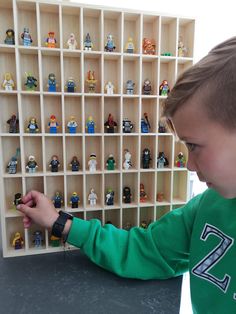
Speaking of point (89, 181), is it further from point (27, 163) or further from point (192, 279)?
point (192, 279)

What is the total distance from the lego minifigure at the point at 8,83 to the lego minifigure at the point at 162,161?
56 centimetres

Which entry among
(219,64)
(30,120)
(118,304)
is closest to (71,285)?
(118,304)

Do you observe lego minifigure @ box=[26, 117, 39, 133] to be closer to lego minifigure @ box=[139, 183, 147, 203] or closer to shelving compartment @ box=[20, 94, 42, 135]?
shelving compartment @ box=[20, 94, 42, 135]

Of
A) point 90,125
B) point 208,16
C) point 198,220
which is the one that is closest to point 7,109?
point 90,125

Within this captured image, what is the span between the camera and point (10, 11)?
84cm

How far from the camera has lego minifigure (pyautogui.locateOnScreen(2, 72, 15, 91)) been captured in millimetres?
817

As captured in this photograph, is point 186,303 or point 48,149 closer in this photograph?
point 186,303

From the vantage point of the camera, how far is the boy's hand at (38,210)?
698 mm

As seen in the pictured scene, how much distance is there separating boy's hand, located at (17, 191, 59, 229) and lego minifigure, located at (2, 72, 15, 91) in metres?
0.35

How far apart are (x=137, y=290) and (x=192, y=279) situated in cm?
25

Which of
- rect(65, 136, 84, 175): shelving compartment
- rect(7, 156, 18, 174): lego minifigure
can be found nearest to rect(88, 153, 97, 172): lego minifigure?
rect(65, 136, 84, 175): shelving compartment

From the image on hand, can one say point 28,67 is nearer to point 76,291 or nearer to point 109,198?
point 109,198

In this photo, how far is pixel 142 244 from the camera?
2.04ft

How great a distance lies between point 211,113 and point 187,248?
37 cm
